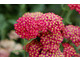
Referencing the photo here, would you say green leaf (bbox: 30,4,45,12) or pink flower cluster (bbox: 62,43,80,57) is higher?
green leaf (bbox: 30,4,45,12)

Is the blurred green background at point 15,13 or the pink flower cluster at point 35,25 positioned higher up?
the blurred green background at point 15,13

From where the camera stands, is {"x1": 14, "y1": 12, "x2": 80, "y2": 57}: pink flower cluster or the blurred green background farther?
the blurred green background

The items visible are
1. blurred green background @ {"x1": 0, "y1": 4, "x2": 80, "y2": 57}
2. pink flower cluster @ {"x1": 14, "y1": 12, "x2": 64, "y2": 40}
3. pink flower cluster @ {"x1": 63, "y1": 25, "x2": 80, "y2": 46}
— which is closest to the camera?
pink flower cluster @ {"x1": 14, "y1": 12, "x2": 64, "y2": 40}

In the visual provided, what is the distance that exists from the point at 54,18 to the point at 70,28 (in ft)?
1.22

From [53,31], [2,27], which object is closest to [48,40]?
[53,31]

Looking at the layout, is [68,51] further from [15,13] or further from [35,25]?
[15,13]

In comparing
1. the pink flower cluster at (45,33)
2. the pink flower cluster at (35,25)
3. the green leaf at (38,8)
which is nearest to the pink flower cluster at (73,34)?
the pink flower cluster at (45,33)

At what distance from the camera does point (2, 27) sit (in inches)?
122

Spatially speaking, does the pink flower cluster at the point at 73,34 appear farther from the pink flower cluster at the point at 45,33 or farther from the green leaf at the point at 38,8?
the green leaf at the point at 38,8

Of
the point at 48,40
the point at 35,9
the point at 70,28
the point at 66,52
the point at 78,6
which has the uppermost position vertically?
the point at 35,9

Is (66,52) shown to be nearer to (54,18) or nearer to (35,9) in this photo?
(54,18)

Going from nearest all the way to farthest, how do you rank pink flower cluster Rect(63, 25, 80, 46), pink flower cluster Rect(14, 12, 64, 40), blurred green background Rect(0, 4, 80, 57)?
pink flower cluster Rect(14, 12, 64, 40), pink flower cluster Rect(63, 25, 80, 46), blurred green background Rect(0, 4, 80, 57)

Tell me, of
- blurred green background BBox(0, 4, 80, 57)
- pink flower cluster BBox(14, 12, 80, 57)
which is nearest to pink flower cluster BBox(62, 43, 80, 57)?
pink flower cluster BBox(14, 12, 80, 57)

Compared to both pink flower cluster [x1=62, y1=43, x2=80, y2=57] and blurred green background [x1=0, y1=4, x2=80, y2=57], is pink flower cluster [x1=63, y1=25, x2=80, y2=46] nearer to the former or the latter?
pink flower cluster [x1=62, y1=43, x2=80, y2=57]
